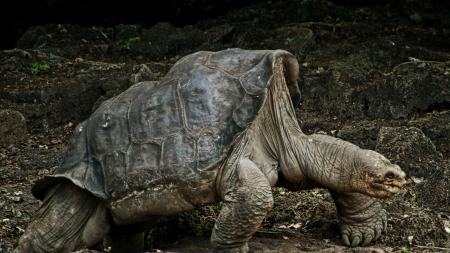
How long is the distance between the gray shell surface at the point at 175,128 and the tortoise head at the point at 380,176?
726 mm

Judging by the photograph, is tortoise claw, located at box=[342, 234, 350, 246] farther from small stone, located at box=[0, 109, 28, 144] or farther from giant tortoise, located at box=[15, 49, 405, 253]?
small stone, located at box=[0, 109, 28, 144]

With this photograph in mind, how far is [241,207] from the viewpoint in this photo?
4711mm

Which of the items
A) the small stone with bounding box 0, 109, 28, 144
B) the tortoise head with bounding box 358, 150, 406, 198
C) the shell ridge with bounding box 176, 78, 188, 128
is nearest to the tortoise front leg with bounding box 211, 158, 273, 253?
the shell ridge with bounding box 176, 78, 188, 128

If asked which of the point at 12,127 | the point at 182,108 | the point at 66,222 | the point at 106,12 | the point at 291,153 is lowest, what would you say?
the point at 12,127

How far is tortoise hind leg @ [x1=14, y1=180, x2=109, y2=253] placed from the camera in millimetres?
5250

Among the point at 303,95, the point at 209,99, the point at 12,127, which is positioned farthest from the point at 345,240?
the point at 12,127

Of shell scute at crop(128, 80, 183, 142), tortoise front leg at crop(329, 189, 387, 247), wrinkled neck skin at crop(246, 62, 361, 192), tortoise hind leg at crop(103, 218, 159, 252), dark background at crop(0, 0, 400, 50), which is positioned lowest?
tortoise hind leg at crop(103, 218, 159, 252)

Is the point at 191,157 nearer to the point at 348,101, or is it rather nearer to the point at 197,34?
the point at 348,101

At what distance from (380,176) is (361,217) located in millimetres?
554

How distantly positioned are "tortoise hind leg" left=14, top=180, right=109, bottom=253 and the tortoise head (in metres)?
1.66

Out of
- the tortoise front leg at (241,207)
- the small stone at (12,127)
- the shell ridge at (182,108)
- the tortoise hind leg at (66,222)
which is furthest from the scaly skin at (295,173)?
the small stone at (12,127)

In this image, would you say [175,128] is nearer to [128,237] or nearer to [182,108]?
[182,108]

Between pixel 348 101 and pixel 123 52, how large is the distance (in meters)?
3.58

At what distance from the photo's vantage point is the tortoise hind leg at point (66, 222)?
5.25 m
